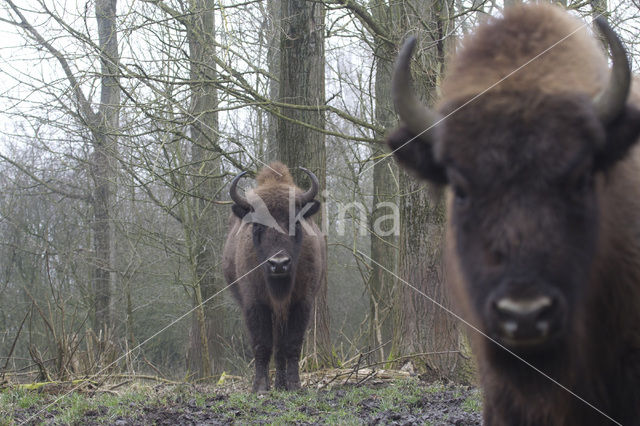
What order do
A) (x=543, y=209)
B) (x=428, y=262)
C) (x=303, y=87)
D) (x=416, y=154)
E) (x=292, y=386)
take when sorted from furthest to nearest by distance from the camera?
1. (x=303, y=87)
2. (x=292, y=386)
3. (x=428, y=262)
4. (x=416, y=154)
5. (x=543, y=209)

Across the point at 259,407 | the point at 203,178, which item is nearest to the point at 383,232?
the point at 203,178

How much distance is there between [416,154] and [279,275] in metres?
4.81

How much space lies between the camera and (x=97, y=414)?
223 inches

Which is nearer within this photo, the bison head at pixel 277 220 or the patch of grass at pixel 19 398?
the patch of grass at pixel 19 398

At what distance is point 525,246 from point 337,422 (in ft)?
11.3

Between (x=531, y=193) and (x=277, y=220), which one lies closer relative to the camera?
(x=531, y=193)

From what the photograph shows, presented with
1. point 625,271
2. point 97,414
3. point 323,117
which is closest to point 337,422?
point 97,414

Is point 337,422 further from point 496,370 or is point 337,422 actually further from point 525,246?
point 525,246

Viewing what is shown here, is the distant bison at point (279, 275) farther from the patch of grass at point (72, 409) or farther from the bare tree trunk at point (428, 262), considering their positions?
the patch of grass at point (72, 409)

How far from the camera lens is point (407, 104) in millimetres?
3131

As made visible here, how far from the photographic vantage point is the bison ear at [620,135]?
2771 millimetres

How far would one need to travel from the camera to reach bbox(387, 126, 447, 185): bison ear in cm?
320

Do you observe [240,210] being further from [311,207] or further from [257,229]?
[311,207]

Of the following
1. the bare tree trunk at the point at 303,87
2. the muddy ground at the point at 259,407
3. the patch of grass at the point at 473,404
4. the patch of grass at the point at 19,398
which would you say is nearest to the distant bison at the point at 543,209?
the muddy ground at the point at 259,407
